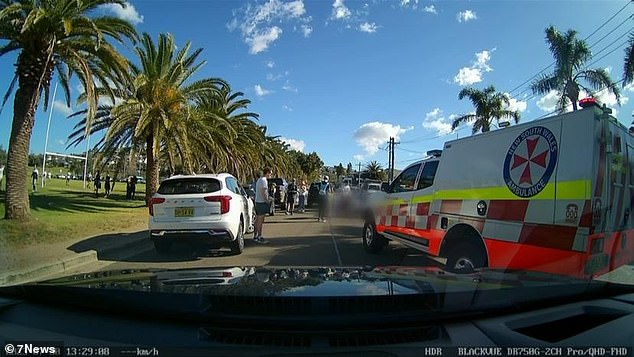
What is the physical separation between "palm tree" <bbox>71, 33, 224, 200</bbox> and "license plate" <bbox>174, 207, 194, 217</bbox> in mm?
11327

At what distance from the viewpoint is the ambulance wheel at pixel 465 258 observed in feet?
19.9

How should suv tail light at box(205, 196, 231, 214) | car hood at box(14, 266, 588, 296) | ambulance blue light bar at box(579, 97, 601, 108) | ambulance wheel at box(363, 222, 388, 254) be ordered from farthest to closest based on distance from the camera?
ambulance wheel at box(363, 222, 388, 254) < suv tail light at box(205, 196, 231, 214) < ambulance blue light bar at box(579, 97, 601, 108) < car hood at box(14, 266, 588, 296)

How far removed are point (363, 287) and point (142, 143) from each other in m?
21.7

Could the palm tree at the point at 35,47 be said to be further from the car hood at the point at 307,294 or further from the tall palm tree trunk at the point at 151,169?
the car hood at the point at 307,294

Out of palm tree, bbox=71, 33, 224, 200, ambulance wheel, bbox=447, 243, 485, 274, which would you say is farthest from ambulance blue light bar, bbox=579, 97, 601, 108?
palm tree, bbox=71, 33, 224, 200

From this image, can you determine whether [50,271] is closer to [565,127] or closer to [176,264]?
[176,264]

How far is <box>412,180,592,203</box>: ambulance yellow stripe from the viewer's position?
15.5ft

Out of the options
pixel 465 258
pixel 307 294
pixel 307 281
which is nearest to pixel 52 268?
pixel 307 281

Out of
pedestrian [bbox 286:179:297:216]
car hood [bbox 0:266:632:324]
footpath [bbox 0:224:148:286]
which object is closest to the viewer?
car hood [bbox 0:266:632:324]

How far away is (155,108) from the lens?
68.0 feet

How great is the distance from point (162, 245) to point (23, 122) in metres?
6.52

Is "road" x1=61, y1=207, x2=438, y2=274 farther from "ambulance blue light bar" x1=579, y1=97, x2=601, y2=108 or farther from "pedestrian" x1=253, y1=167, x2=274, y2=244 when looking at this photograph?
"ambulance blue light bar" x1=579, y1=97, x2=601, y2=108

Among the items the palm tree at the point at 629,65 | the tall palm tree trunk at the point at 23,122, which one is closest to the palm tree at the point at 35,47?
the tall palm tree trunk at the point at 23,122

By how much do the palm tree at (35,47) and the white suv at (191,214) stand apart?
5.37 m
